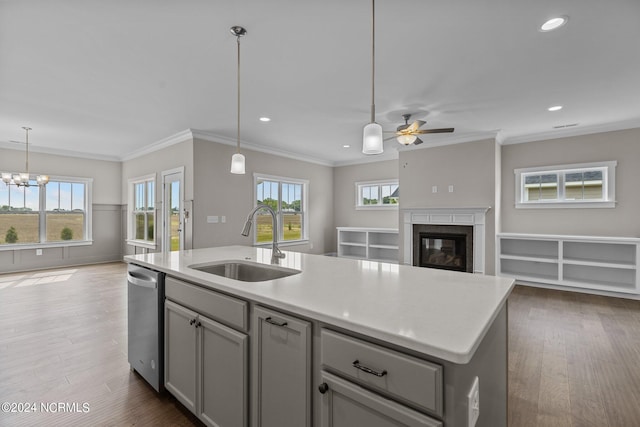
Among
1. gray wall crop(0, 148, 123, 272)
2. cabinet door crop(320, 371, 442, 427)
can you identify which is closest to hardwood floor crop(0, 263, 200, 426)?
cabinet door crop(320, 371, 442, 427)

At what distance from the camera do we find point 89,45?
253 centimetres

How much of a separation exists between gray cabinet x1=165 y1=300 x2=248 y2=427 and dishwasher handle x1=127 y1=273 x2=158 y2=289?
176 millimetres

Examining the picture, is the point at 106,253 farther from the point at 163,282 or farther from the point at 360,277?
the point at 360,277

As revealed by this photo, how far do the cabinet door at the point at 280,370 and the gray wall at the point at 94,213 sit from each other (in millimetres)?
7511

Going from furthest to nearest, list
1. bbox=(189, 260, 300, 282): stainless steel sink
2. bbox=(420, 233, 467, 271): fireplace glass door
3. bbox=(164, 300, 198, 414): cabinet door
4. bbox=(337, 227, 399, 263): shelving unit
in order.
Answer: bbox=(337, 227, 399, 263): shelving unit, bbox=(420, 233, 467, 271): fireplace glass door, bbox=(189, 260, 300, 282): stainless steel sink, bbox=(164, 300, 198, 414): cabinet door

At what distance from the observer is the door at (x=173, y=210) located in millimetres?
5371

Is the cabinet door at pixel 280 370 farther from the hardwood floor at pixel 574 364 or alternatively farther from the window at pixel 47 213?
the window at pixel 47 213

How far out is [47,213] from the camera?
648 centimetres

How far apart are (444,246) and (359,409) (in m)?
5.24

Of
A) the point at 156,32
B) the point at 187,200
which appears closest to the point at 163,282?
the point at 156,32

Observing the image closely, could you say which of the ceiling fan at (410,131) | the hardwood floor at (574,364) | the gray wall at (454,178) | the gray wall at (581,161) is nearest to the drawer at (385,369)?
the hardwood floor at (574,364)

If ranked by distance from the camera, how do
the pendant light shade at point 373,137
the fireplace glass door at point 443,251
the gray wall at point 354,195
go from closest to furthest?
the pendant light shade at point 373,137, the fireplace glass door at point 443,251, the gray wall at point 354,195

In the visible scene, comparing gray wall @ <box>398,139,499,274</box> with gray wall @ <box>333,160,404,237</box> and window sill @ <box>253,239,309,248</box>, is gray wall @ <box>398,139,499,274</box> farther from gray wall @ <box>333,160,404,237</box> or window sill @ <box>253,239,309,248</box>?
window sill @ <box>253,239,309,248</box>

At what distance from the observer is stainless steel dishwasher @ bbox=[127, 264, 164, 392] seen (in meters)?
1.98
